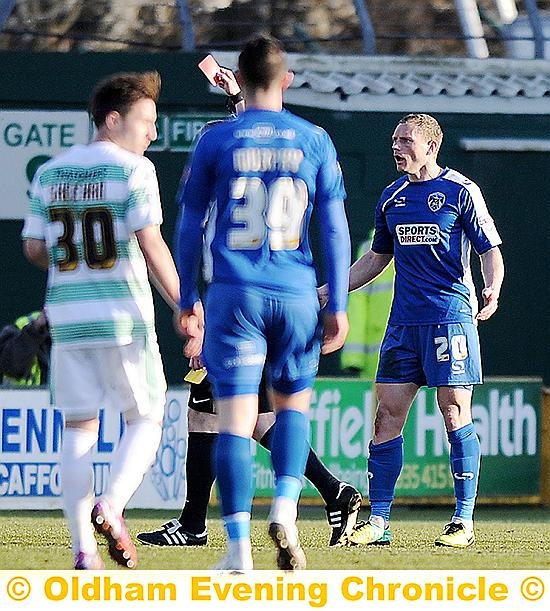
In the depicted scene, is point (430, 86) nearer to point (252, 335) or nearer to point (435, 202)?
point (435, 202)

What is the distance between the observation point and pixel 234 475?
6.14m

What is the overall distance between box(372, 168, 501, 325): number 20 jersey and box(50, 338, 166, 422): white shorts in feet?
6.28

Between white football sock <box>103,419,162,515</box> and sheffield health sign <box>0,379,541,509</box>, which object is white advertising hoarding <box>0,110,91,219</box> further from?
white football sock <box>103,419,162,515</box>

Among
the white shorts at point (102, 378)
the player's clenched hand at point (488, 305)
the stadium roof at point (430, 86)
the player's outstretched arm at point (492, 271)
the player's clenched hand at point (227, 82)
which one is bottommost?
the white shorts at point (102, 378)

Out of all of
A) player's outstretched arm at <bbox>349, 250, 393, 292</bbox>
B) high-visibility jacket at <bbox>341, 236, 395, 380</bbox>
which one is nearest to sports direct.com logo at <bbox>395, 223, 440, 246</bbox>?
player's outstretched arm at <bbox>349, 250, 393, 292</bbox>

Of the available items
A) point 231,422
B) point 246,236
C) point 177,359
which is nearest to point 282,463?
point 231,422

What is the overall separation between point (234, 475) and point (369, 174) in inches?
340

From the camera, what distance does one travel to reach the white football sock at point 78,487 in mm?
6352

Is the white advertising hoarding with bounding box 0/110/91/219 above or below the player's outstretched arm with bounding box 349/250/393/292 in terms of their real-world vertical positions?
above

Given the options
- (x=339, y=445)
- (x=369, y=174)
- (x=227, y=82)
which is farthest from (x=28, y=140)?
(x=227, y=82)

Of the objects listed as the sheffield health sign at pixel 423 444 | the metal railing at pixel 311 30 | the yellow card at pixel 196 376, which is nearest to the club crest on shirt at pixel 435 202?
the yellow card at pixel 196 376

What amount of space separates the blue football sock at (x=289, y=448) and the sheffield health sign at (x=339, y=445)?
14.0 ft

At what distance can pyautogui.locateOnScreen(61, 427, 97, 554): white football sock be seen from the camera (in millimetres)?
6352

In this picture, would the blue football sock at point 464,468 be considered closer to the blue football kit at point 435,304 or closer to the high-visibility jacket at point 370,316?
the blue football kit at point 435,304
